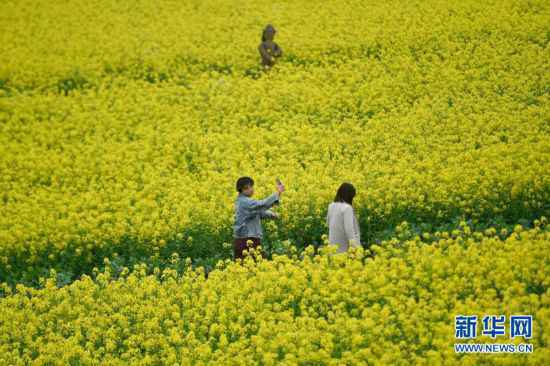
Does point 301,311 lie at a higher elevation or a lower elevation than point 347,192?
lower

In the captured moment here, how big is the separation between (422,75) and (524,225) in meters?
7.85

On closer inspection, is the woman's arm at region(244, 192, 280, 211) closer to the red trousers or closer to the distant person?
the red trousers

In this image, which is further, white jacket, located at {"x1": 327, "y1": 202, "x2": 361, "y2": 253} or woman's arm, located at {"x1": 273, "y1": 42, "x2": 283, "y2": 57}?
woman's arm, located at {"x1": 273, "y1": 42, "x2": 283, "y2": 57}

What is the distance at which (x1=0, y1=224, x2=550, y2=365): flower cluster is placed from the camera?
7023 mm

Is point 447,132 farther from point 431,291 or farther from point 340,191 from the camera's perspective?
point 431,291

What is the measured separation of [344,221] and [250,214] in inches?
55.7

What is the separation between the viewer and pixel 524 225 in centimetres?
1065

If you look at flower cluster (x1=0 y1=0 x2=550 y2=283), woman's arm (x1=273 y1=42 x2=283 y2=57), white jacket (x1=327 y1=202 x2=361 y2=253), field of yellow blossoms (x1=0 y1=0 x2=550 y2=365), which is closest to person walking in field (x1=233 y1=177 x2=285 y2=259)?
field of yellow blossoms (x1=0 y1=0 x2=550 y2=365)

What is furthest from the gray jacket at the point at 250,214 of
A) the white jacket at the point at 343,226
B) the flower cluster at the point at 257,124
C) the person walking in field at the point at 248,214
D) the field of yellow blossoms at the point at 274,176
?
the flower cluster at the point at 257,124

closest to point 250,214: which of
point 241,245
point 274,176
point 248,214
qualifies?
point 248,214

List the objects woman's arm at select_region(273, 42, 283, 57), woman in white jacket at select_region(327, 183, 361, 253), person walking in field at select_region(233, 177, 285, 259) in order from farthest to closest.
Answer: woman's arm at select_region(273, 42, 283, 57)
person walking in field at select_region(233, 177, 285, 259)
woman in white jacket at select_region(327, 183, 361, 253)

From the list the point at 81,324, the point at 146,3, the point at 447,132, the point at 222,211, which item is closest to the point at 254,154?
the point at 222,211

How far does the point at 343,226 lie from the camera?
9.02 m

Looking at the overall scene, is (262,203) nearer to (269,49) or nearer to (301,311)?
(301,311)
